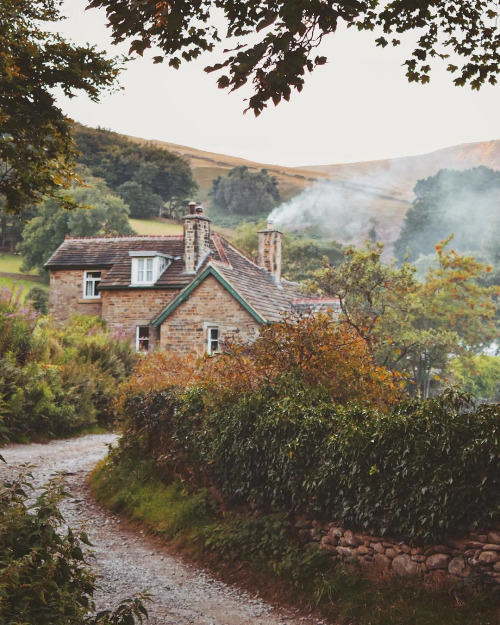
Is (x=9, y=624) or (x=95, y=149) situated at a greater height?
(x=95, y=149)

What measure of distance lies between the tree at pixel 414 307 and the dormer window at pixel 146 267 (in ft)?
28.3

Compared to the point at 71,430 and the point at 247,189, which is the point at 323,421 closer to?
the point at 71,430

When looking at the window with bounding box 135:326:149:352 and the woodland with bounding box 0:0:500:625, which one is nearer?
the woodland with bounding box 0:0:500:625

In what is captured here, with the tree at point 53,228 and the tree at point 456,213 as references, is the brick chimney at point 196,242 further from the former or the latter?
the tree at point 456,213

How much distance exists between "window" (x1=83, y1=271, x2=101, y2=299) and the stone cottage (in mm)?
51

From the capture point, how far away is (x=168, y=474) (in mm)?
12516

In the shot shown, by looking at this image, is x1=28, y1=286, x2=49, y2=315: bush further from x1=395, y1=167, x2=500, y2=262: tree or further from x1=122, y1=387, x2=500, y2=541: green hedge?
x1=122, y1=387, x2=500, y2=541: green hedge

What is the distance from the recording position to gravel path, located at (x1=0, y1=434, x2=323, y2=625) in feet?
26.7

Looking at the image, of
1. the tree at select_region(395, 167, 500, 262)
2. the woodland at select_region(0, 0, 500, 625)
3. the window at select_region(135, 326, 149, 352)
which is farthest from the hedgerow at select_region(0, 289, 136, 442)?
the tree at select_region(395, 167, 500, 262)

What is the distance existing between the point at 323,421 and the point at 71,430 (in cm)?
1300

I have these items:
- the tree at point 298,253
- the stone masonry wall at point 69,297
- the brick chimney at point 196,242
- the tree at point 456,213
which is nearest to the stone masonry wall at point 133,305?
the brick chimney at point 196,242

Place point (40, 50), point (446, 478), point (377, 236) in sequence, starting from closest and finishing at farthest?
1. point (446, 478)
2. point (40, 50)
3. point (377, 236)

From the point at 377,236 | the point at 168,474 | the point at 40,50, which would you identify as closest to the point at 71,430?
the point at 168,474

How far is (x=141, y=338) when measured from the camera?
3394 cm
